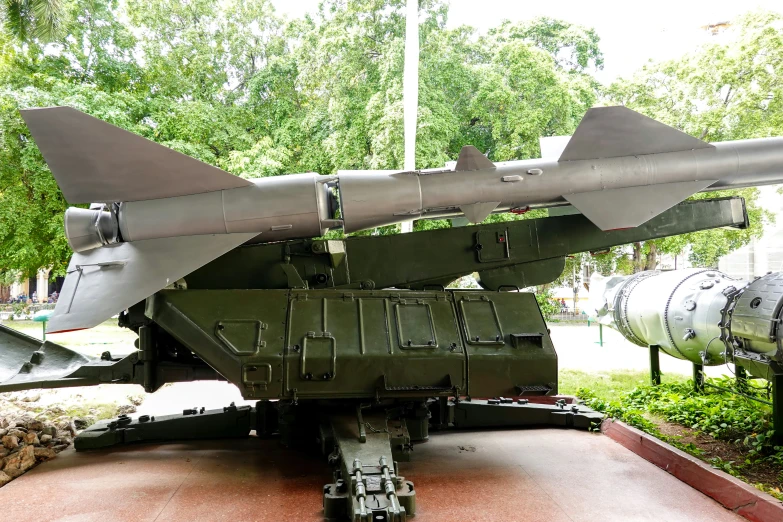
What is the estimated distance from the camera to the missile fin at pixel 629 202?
4.56 metres

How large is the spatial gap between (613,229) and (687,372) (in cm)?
460

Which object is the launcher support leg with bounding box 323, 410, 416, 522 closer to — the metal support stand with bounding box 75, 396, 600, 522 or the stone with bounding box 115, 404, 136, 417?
the metal support stand with bounding box 75, 396, 600, 522

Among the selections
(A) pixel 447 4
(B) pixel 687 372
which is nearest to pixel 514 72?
(A) pixel 447 4

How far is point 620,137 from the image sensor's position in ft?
15.0

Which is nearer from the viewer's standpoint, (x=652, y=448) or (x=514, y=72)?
(x=652, y=448)

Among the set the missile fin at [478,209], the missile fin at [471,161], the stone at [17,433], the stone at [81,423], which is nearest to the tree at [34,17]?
the stone at [81,423]

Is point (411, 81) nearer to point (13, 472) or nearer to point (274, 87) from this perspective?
point (274, 87)

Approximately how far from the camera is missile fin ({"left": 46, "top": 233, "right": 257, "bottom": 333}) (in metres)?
3.96

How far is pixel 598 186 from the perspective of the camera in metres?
4.63

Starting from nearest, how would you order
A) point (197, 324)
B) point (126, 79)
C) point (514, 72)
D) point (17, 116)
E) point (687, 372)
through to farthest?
point (197, 324) → point (687, 372) → point (17, 116) → point (514, 72) → point (126, 79)

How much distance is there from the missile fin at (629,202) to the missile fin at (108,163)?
8.85 ft

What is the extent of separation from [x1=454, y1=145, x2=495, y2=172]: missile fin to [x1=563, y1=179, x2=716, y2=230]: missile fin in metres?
0.71

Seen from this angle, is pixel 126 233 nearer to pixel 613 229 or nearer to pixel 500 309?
pixel 500 309

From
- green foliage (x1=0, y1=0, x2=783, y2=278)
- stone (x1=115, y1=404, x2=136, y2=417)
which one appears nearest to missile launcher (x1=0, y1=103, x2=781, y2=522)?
stone (x1=115, y1=404, x2=136, y2=417)
